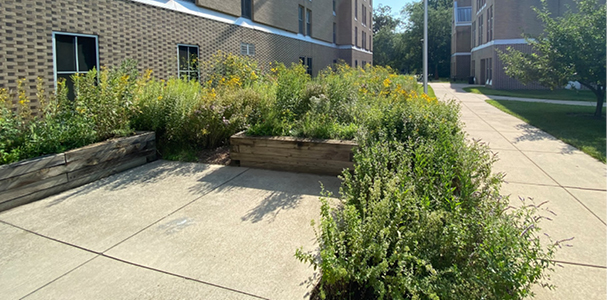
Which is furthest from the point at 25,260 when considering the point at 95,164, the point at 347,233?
the point at 347,233

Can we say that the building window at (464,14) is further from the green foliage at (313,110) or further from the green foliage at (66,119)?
the green foliage at (66,119)

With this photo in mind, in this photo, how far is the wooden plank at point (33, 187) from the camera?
15.0 feet

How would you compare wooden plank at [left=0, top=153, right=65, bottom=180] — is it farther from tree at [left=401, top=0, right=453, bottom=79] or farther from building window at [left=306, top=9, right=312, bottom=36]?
tree at [left=401, top=0, right=453, bottom=79]

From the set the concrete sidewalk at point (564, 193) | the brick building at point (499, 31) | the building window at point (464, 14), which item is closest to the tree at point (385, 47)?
the building window at point (464, 14)

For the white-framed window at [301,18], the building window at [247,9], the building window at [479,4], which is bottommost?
the building window at [247,9]

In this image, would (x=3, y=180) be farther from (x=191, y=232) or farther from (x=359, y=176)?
(x=359, y=176)

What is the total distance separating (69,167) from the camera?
5.30 meters

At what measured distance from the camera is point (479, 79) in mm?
32938

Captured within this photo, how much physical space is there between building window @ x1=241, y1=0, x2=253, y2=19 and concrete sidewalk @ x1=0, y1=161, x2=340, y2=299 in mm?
11988

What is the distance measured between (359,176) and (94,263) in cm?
261

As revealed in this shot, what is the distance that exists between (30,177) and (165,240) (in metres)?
2.42

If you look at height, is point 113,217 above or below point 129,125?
below

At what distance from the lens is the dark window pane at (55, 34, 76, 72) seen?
8.12 m

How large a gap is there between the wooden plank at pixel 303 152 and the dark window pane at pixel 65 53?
4.90 m
